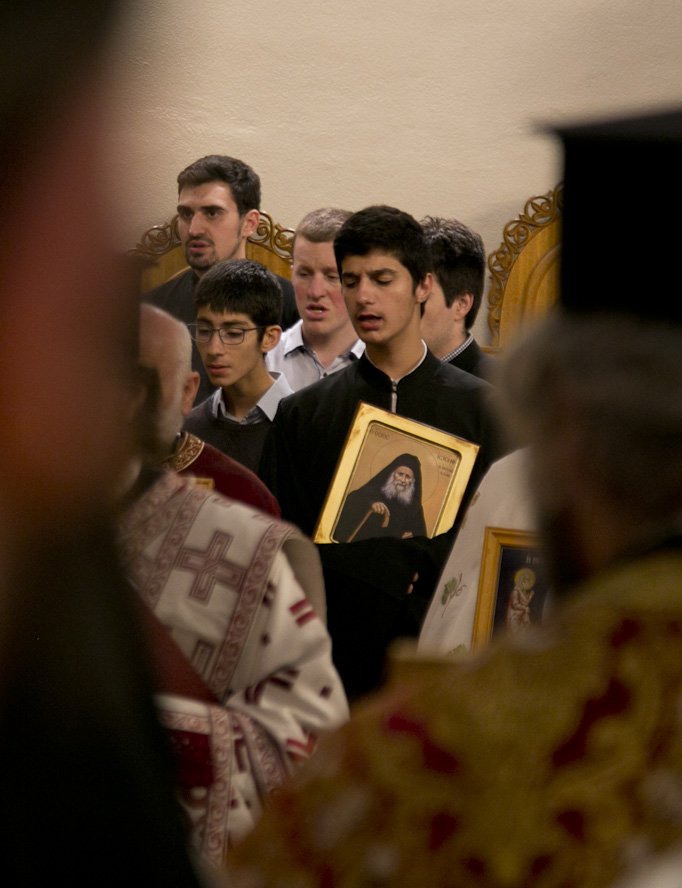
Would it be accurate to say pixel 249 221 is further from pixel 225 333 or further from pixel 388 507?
pixel 388 507

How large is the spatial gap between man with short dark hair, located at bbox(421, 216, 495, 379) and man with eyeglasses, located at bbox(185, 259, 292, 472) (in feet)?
2.87

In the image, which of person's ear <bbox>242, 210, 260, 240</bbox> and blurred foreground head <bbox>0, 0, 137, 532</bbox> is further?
person's ear <bbox>242, 210, 260, 240</bbox>

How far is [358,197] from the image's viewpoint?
7176mm

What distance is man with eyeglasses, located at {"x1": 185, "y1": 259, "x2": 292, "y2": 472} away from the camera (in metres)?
3.92

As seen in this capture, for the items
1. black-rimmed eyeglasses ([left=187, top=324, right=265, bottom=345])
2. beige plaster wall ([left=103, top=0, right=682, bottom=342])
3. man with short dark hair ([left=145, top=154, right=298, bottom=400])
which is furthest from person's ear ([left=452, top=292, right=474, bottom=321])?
beige plaster wall ([left=103, top=0, right=682, bottom=342])

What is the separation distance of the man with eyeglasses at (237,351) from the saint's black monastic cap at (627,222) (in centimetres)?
249

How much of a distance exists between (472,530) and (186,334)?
937 millimetres

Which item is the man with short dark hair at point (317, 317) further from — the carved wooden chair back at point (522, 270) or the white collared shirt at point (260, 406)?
the carved wooden chair back at point (522, 270)

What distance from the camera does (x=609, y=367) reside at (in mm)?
1362

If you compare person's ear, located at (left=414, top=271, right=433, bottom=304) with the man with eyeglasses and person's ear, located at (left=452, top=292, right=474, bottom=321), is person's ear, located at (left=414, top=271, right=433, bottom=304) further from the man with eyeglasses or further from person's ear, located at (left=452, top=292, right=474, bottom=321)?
person's ear, located at (left=452, top=292, right=474, bottom=321)

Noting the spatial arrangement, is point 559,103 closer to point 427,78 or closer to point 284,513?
point 427,78

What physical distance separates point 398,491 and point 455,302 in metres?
1.37

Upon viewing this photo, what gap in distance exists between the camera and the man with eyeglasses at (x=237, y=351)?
3922 millimetres

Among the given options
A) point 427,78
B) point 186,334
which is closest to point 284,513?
point 186,334
